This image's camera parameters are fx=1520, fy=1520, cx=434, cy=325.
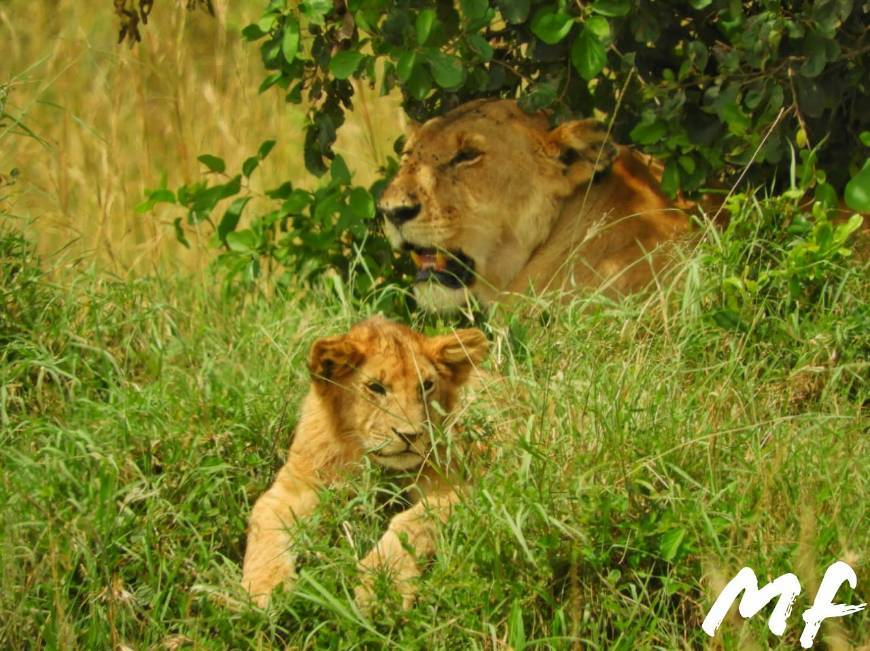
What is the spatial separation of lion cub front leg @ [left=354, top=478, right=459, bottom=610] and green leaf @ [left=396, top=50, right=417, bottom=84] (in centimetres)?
158

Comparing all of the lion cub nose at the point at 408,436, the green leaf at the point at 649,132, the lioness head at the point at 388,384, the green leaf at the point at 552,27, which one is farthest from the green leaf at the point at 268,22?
the lion cub nose at the point at 408,436

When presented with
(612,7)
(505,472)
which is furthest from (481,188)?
(505,472)

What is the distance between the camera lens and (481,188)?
554 cm

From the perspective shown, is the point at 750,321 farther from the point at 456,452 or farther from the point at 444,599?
the point at 444,599

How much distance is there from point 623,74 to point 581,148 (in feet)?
1.23

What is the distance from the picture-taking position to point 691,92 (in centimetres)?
539

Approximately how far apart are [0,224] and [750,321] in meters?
2.64

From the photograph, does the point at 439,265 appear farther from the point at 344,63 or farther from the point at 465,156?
the point at 344,63

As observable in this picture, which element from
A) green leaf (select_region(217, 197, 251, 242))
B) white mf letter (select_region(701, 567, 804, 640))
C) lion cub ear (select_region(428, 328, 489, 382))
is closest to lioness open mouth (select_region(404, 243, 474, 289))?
green leaf (select_region(217, 197, 251, 242))

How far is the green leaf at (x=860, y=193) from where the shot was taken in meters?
4.41

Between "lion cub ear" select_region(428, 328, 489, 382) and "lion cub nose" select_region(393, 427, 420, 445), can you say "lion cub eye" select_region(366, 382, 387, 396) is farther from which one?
"lion cub ear" select_region(428, 328, 489, 382)

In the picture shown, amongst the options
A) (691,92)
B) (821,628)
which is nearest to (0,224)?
(691,92)

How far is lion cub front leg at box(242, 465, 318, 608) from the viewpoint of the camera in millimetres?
3986

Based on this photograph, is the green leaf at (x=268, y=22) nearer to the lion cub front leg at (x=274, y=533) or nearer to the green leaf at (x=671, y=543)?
the lion cub front leg at (x=274, y=533)
